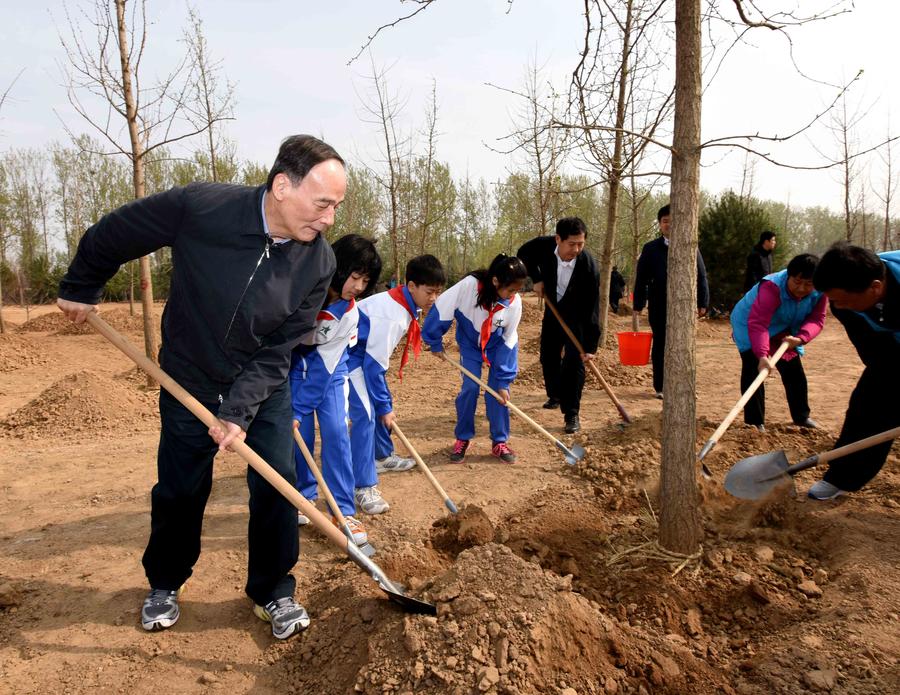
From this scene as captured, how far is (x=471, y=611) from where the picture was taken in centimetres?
210

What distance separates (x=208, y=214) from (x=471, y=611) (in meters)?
1.69

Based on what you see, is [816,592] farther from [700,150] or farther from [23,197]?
[23,197]

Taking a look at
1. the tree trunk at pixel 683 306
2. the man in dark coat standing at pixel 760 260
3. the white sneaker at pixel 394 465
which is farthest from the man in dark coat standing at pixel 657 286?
the man in dark coat standing at pixel 760 260

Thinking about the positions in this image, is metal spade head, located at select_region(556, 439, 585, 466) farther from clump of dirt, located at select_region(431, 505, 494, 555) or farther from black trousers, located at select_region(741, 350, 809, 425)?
black trousers, located at select_region(741, 350, 809, 425)

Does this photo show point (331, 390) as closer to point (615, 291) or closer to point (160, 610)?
point (160, 610)

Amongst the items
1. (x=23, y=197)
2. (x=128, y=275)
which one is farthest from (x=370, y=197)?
(x=23, y=197)

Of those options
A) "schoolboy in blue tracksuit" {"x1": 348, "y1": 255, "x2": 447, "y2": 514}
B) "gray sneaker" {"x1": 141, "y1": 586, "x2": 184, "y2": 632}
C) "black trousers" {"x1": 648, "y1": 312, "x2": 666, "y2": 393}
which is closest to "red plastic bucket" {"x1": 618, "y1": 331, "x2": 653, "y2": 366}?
"black trousers" {"x1": 648, "y1": 312, "x2": 666, "y2": 393}

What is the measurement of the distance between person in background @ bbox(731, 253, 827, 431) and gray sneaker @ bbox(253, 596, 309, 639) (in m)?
3.34

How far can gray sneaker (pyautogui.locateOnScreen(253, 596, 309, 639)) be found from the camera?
8.08 ft

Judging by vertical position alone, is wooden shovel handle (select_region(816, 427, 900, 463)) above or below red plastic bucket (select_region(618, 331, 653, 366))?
below

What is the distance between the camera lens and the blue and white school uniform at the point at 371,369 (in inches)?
145

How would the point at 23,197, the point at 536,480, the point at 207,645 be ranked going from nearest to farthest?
the point at 207,645, the point at 536,480, the point at 23,197

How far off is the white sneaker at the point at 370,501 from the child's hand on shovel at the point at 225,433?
1.67 metres

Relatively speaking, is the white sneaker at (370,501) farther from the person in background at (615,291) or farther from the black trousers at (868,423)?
the person in background at (615,291)
